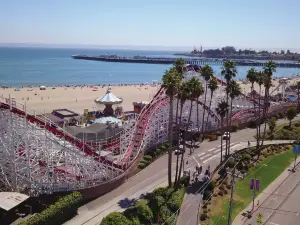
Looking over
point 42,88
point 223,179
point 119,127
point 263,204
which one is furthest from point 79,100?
point 263,204

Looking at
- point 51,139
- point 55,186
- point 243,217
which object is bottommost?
point 243,217

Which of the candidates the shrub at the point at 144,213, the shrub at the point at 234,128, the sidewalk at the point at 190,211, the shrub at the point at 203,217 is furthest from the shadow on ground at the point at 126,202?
the shrub at the point at 234,128

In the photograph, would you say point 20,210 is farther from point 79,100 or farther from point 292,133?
point 79,100

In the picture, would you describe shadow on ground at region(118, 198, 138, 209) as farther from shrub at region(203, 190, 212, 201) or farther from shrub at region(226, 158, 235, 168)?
shrub at region(226, 158, 235, 168)

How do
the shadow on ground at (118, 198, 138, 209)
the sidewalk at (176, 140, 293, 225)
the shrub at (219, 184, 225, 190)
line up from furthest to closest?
the shrub at (219, 184, 225, 190) → the shadow on ground at (118, 198, 138, 209) → the sidewalk at (176, 140, 293, 225)

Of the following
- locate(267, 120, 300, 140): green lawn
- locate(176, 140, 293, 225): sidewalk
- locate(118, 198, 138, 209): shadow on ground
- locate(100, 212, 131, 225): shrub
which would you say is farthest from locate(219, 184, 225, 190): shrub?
locate(267, 120, 300, 140): green lawn

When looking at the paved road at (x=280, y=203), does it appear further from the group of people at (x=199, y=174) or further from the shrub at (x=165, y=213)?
the group of people at (x=199, y=174)
